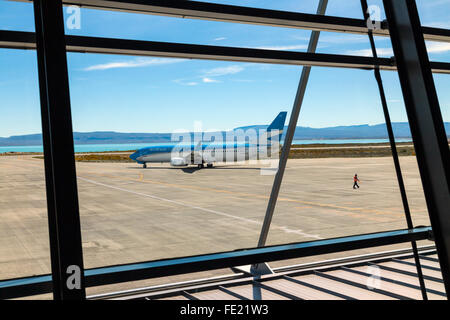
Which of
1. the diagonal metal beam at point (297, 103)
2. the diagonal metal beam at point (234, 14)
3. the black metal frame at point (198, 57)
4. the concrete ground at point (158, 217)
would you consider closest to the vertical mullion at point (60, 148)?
the black metal frame at point (198, 57)

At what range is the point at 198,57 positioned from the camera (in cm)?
167

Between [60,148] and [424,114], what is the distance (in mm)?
1475

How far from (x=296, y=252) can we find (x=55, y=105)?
3.25 ft

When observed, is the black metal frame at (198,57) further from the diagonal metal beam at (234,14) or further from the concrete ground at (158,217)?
the concrete ground at (158,217)

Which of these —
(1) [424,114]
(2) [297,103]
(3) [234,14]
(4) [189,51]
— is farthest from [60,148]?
(2) [297,103]

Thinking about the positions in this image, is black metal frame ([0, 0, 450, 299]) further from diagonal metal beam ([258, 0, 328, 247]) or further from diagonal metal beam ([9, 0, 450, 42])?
diagonal metal beam ([258, 0, 328, 247])

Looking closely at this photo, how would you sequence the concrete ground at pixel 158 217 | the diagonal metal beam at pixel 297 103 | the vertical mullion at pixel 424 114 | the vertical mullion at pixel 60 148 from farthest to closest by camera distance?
1. the concrete ground at pixel 158 217
2. the diagonal metal beam at pixel 297 103
3. the vertical mullion at pixel 424 114
4. the vertical mullion at pixel 60 148

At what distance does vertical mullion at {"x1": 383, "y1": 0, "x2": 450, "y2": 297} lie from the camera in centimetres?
180

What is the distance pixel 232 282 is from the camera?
12.0 feet

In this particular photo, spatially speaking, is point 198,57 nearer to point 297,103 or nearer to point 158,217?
point 297,103

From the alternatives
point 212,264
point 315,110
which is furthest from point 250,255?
point 315,110

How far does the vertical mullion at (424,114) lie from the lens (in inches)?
70.9

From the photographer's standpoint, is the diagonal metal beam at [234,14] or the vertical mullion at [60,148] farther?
the diagonal metal beam at [234,14]
